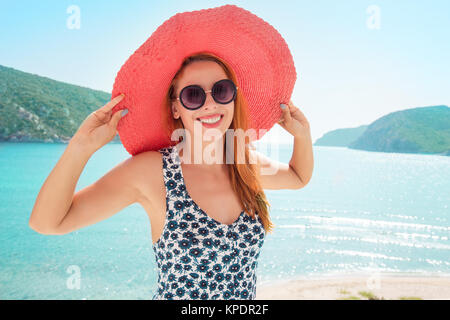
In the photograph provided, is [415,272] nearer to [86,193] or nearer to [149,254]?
[149,254]

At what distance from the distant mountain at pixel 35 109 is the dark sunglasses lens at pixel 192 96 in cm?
8522

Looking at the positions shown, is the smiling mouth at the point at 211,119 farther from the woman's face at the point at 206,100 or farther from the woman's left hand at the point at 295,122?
the woman's left hand at the point at 295,122

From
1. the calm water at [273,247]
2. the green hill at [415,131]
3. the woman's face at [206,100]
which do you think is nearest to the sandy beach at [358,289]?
the calm water at [273,247]

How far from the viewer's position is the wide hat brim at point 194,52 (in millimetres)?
1850

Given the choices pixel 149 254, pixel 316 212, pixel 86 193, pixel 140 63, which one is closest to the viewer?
pixel 86 193

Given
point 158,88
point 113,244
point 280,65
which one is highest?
point 280,65

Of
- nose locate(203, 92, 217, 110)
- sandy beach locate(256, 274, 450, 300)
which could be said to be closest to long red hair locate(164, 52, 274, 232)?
nose locate(203, 92, 217, 110)

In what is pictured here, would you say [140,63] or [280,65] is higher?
[280,65]

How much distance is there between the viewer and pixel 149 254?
20.2 metres

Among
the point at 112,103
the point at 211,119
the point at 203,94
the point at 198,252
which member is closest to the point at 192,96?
the point at 203,94

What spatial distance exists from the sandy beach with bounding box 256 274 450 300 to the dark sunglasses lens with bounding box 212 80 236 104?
487 inches

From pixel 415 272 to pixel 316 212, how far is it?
45.5 ft

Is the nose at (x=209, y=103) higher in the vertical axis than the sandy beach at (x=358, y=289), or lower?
higher

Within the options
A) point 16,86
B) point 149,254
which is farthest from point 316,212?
point 16,86
